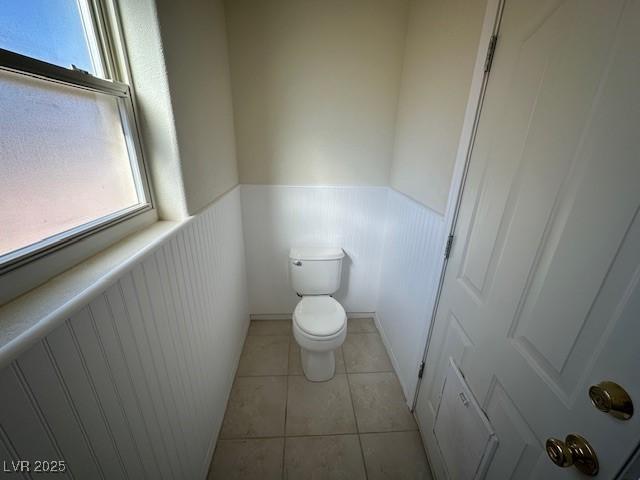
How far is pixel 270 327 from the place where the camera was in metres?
2.09

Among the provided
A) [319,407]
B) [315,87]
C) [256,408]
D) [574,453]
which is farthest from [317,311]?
[315,87]

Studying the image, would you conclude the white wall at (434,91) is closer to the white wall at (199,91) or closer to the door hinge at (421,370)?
the door hinge at (421,370)

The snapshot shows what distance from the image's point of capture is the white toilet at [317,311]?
57.9 inches

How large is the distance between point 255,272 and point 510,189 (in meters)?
1.72

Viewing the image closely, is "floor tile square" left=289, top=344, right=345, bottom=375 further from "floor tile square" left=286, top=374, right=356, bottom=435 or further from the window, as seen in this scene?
the window

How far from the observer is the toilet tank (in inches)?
70.7

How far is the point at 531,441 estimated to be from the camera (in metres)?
0.65

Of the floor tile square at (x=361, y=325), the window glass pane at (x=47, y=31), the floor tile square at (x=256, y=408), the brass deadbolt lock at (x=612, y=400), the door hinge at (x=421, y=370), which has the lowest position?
the floor tile square at (x=256, y=408)

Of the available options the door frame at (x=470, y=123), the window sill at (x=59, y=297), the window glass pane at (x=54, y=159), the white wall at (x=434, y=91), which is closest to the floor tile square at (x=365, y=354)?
the door frame at (x=470, y=123)

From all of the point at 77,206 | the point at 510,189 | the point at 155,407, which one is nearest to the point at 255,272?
the point at 155,407

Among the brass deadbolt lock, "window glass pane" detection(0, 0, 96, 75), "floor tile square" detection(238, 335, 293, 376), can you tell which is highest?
"window glass pane" detection(0, 0, 96, 75)

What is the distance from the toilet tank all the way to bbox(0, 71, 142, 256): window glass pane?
3.76 feet

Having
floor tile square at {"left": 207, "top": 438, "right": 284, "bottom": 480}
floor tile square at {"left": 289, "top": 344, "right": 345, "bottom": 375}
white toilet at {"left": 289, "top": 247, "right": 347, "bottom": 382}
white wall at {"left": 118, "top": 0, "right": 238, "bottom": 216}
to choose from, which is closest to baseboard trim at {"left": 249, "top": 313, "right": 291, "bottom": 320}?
floor tile square at {"left": 289, "top": 344, "right": 345, "bottom": 375}

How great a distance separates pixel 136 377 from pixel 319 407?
3.66 ft
